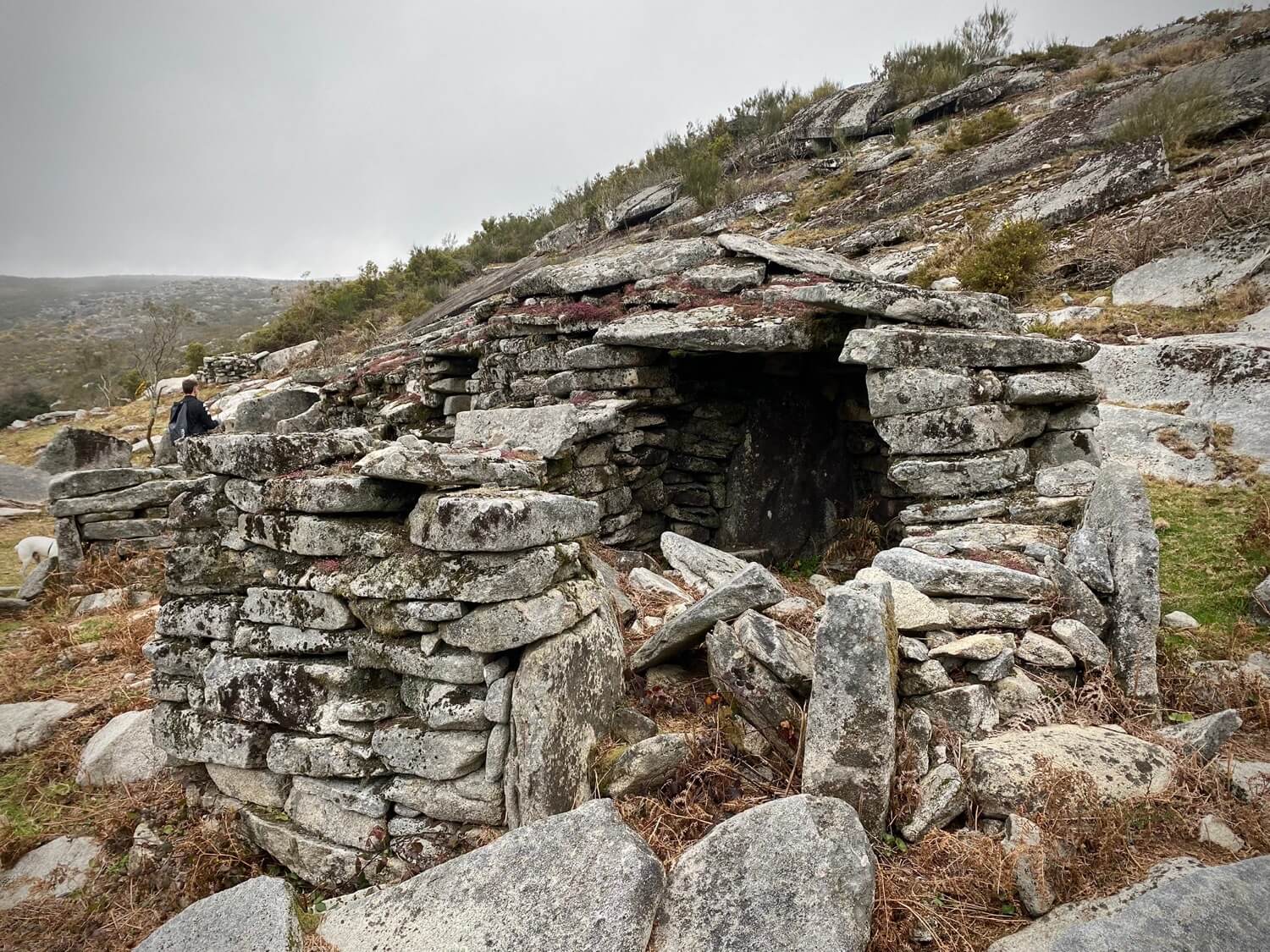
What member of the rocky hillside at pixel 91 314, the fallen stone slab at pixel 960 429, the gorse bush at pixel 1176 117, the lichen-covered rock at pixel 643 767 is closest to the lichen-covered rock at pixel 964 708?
the lichen-covered rock at pixel 643 767

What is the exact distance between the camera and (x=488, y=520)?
10.1 ft

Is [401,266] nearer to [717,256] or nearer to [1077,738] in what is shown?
[717,256]

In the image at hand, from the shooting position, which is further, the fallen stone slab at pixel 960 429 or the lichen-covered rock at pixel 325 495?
the fallen stone slab at pixel 960 429

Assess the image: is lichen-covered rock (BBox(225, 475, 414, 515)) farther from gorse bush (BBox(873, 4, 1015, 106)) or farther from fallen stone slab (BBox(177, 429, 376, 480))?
gorse bush (BBox(873, 4, 1015, 106))

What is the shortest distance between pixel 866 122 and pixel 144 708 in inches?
790

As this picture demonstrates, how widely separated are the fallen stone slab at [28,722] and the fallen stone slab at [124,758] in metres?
0.68

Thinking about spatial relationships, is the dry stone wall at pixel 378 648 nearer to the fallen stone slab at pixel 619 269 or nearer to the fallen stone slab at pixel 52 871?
the fallen stone slab at pixel 52 871

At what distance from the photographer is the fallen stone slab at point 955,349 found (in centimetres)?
513

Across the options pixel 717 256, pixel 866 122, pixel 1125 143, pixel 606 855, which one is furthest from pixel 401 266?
pixel 606 855

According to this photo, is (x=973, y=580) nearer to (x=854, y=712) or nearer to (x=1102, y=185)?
(x=854, y=712)

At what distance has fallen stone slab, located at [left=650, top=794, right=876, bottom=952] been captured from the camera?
7.27 ft

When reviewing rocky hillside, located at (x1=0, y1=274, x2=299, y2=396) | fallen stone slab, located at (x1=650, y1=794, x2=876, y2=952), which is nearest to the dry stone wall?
fallen stone slab, located at (x1=650, y1=794, x2=876, y2=952)

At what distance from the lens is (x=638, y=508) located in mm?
7145

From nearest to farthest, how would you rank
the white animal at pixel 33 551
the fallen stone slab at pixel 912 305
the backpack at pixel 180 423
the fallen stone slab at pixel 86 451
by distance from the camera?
the fallen stone slab at pixel 912 305
the white animal at pixel 33 551
the backpack at pixel 180 423
the fallen stone slab at pixel 86 451
